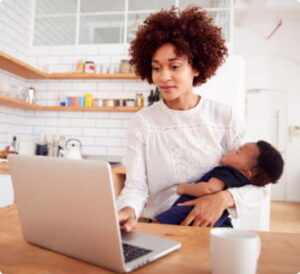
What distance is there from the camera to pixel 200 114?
1.37 meters

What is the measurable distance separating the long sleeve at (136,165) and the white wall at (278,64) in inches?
192

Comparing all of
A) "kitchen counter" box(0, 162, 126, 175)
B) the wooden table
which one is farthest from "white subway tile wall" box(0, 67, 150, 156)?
the wooden table

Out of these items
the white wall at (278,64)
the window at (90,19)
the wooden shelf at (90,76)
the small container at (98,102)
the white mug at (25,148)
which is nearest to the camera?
the white mug at (25,148)

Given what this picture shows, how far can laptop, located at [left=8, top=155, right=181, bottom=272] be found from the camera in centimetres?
56

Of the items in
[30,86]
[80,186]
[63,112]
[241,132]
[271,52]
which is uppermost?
[271,52]

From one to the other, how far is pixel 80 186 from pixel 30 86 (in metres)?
3.02

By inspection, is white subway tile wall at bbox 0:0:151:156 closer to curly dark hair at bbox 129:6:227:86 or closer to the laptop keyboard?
curly dark hair at bbox 129:6:227:86

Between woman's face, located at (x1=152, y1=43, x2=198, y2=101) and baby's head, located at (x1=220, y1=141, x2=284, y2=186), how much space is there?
1.20 feet

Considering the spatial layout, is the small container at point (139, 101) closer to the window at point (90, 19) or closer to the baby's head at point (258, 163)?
the window at point (90, 19)

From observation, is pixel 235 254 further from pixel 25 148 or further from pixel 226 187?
pixel 25 148

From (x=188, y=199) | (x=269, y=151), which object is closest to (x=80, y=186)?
(x=188, y=199)

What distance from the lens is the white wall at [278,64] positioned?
5523mm

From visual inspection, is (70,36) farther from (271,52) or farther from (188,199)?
(271,52)

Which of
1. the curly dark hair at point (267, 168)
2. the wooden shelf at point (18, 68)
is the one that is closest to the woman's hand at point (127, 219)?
the curly dark hair at point (267, 168)
